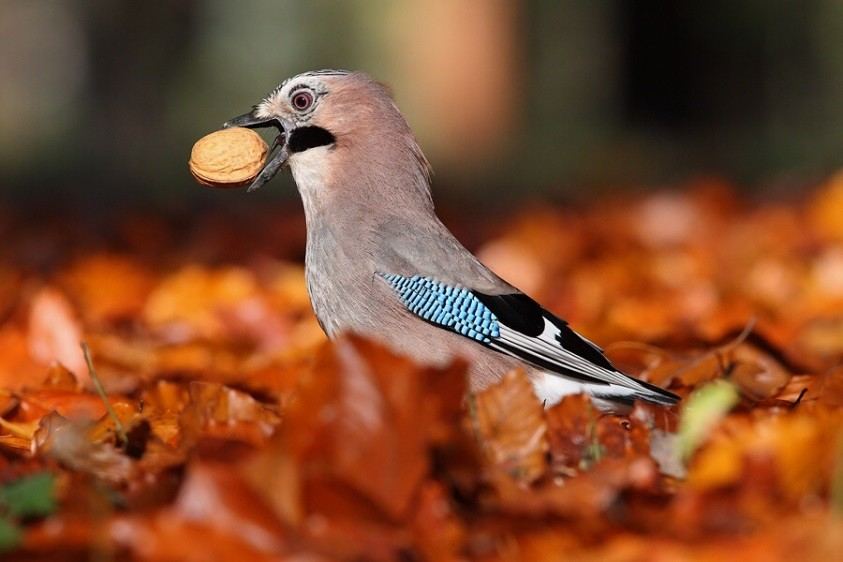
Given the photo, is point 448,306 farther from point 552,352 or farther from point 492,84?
point 492,84

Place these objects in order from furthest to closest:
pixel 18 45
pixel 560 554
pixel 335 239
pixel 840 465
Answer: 1. pixel 18 45
2. pixel 335 239
3. pixel 840 465
4. pixel 560 554

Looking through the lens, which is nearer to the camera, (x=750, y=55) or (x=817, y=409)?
(x=817, y=409)

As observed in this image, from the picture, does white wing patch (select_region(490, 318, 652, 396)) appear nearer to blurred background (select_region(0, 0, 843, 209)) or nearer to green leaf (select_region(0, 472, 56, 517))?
green leaf (select_region(0, 472, 56, 517))

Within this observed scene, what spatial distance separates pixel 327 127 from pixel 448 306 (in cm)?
72

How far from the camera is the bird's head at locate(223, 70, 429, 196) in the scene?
368 centimetres

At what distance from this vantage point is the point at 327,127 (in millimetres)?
3701

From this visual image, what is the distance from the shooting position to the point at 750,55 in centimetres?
1984

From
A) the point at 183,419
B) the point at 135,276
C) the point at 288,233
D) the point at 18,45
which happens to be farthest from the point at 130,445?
the point at 18,45

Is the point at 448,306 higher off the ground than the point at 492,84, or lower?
lower

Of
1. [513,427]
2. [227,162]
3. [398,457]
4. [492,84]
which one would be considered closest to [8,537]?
[398,457]

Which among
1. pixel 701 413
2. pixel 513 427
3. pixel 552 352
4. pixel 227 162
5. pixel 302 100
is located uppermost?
→ pixel 302 100

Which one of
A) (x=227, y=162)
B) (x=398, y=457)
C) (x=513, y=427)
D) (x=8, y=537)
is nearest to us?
(x=8, y=537)

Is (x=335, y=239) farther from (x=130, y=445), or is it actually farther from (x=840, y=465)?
(x=840, y=465)

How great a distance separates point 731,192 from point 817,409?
22.8 ft
